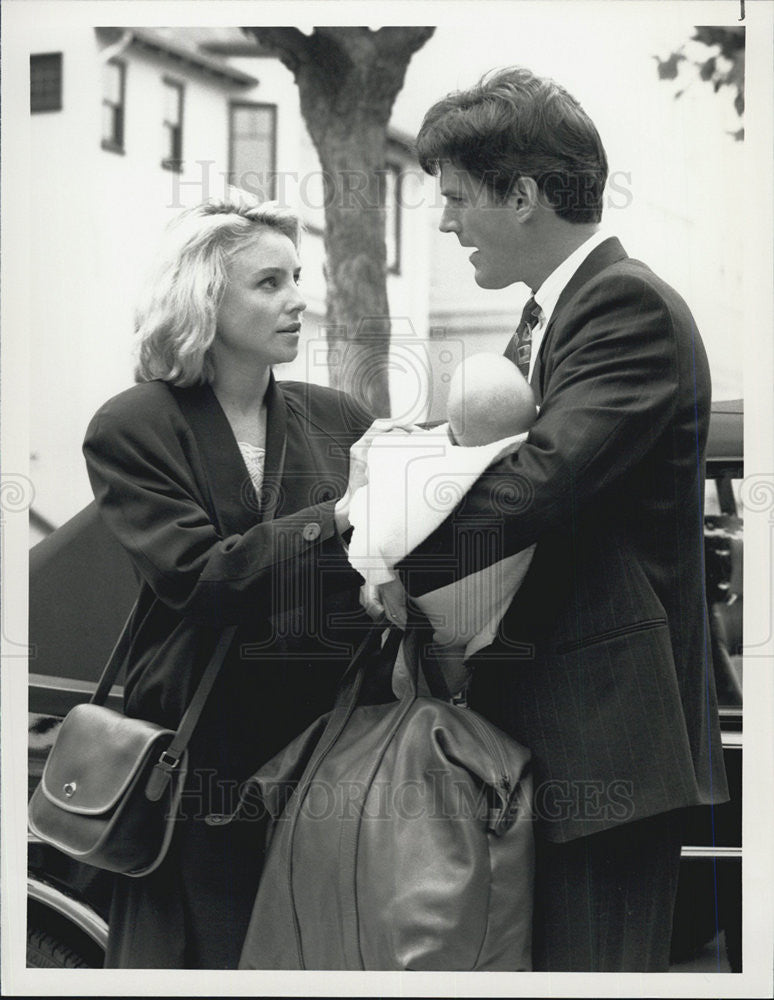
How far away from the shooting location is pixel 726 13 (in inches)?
128

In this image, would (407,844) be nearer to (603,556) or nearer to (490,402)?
(603,556)

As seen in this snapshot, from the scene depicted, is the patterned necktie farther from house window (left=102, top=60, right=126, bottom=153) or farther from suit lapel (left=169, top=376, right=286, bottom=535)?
house window (left=102, top=60, right=126, bottom=153)

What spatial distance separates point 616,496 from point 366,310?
88 cm

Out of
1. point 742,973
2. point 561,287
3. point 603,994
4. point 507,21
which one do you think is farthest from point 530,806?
point 507,21

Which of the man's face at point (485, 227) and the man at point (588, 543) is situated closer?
the man at point (588, 543)

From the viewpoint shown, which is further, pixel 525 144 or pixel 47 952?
pixel 47 952

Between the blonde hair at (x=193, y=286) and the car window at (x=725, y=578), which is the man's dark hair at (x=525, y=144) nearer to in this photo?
the blonde hair at (x=193, y=286)

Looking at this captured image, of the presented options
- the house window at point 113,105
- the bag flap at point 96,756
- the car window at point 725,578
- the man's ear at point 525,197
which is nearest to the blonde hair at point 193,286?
the house window at point 113,105

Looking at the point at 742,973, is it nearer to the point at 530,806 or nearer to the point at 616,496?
the point at 530,806

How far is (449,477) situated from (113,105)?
1.42 m

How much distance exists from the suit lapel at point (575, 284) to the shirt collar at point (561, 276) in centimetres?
2

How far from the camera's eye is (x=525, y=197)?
2.85 meters

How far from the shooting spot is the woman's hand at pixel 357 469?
2.69 meters

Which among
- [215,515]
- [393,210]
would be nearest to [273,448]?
[215,515]
